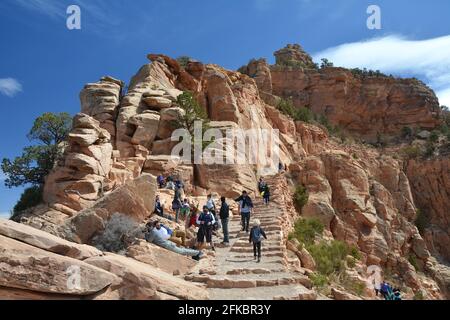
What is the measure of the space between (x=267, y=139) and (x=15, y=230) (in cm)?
2484

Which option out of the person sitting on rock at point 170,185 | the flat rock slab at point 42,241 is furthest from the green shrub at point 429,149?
the flat rock slab at point 42,241

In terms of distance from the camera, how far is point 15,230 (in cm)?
698

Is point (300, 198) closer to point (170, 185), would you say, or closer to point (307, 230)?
point (307, 230)

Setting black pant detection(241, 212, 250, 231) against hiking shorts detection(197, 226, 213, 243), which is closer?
hiking shorts detection(197, 226, 213, 243)

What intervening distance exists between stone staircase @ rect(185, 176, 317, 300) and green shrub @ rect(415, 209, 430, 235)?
99.4ft

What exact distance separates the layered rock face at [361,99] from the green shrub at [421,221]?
14081 mm

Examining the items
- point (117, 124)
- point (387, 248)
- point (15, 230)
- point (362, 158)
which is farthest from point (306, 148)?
point (15, 230)

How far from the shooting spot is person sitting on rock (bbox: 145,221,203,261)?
35.0ft

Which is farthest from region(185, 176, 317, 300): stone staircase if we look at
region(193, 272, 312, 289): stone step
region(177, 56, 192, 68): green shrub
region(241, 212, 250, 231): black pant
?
region(177, 56, 192, 68): green shrub

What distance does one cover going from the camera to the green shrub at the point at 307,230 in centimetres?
1809

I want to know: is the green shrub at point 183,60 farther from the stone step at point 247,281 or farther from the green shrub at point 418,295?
the stone step at point 247,281

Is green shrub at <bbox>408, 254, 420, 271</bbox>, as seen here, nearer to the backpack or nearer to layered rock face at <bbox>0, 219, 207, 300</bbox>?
the backpack

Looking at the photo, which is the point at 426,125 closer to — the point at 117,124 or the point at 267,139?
the point at 267,139

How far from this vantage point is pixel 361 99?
5403cm
